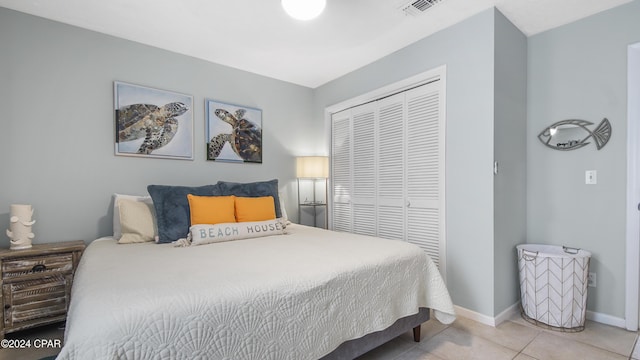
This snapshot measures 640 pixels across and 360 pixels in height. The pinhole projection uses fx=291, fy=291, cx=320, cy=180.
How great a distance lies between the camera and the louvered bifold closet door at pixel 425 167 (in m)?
2.60

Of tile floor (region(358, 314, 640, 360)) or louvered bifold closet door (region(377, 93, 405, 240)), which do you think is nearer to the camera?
tile floor (region(358, 314, 640, 360))

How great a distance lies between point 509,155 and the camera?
242 cm

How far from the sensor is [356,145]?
3.47m

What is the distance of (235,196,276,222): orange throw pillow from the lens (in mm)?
2475

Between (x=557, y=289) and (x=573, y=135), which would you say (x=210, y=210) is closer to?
(x=557, y=289)

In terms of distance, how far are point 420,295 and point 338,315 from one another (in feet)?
2.29

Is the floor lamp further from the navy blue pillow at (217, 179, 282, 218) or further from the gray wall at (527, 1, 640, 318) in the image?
the gray wall at (527, 1, 640, 318)

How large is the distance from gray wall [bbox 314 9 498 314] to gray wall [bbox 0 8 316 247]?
8.04 ft

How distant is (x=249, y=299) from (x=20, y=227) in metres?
2.04

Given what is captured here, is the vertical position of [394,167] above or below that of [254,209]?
above

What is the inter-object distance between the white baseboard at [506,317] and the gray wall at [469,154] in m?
0.04

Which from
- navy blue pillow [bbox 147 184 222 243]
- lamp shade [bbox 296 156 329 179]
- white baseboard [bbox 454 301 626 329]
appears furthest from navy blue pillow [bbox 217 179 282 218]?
white baseboard [bbox 454 301 626 329]
